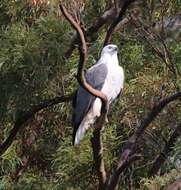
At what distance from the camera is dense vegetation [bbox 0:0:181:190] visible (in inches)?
190

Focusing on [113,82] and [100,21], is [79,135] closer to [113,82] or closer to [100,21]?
[113,82]

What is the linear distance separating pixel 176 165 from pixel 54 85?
1141 mm

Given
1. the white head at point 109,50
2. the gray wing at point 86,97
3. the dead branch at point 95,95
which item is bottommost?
the gray wing at point 86,97

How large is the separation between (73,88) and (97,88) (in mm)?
543

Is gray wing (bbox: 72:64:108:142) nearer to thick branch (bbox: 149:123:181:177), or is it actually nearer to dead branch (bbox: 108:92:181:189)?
thick branch (bbox: 149:123:181:177)

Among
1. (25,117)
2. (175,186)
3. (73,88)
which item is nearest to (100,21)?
(73,88)

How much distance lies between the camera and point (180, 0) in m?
4.67

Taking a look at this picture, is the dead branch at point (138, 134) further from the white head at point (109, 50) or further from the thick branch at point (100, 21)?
the thick branch at point (100, 21)

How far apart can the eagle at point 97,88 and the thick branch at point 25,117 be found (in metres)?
0.23

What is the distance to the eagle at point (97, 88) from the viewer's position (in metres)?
5.10

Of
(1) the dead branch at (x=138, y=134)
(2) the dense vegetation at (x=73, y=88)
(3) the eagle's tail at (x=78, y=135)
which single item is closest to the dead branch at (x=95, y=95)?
(1) the dead branch at (x=138, y=134)

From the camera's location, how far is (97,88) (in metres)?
5.15

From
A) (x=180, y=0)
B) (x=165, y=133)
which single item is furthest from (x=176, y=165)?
(x=180, y=0)

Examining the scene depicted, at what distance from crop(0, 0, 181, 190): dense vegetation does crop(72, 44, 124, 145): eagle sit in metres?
0.10
